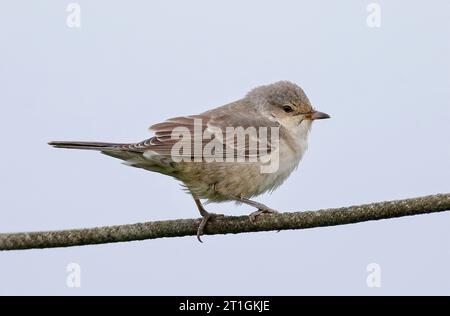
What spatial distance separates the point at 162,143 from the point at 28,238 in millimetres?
2111

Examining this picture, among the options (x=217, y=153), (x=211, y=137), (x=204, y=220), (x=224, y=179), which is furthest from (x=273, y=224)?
(x=211, y=137)

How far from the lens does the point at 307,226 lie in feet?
12.3

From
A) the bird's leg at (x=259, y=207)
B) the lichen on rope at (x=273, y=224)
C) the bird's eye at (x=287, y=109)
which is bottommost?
the lichen on rope at (x=273, y=224)

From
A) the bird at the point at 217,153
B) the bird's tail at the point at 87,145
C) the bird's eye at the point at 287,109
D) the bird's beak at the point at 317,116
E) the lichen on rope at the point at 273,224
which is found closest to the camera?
the lichen on rope at the point at 273,224

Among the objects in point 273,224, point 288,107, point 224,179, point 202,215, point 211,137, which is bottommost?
point 273,224

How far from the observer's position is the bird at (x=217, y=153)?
5543 millimetres

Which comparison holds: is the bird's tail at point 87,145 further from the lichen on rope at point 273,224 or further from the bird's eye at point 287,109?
the bird's eye at point 287,109

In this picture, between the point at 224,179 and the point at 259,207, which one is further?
the point at 224,179

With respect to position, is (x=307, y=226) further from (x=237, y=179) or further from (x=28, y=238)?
(x=237, y=179)

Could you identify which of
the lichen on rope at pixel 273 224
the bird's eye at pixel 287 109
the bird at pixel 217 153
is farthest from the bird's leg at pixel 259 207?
the bird's eye at pixel 287 109

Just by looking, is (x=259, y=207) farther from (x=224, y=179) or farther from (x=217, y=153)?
(x=217, y=153)

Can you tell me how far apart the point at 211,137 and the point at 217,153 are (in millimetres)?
183

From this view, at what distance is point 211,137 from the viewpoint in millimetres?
5828

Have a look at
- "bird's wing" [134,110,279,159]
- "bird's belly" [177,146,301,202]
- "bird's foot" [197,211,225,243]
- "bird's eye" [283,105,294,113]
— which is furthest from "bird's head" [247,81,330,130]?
"bird's foot" [197,211,225,243]
